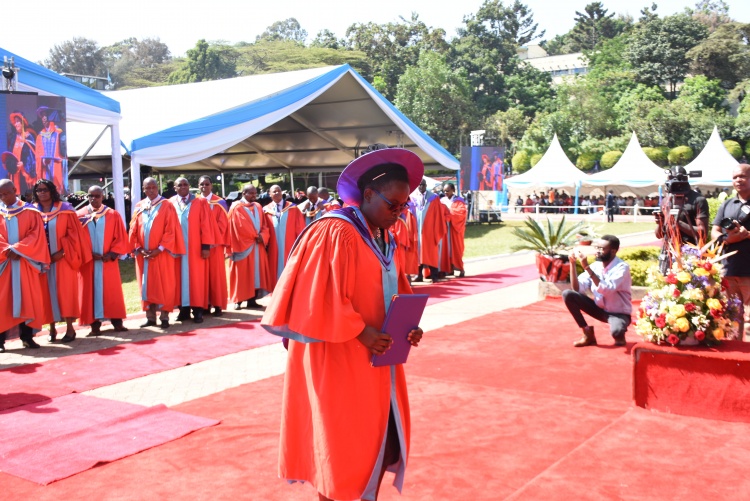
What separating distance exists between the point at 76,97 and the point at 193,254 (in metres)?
4.97

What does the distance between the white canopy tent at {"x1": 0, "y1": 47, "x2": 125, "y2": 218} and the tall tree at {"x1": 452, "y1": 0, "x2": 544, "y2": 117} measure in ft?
163

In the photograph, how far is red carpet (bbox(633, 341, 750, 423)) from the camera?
17.7 ft

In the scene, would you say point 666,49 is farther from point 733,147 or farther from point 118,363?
point 118,363

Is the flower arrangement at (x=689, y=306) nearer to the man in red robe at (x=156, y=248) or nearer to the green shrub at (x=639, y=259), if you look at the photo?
the green shrub at (x=639, y=259)

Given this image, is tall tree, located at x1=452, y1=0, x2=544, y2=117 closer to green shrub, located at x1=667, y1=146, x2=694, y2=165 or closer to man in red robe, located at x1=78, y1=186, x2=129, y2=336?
green shrub, located at x1=667, y1=146, x2=694, y2=165

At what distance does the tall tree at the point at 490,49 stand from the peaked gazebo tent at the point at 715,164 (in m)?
25.8

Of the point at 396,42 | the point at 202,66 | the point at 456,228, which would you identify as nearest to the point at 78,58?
the point at 202,66

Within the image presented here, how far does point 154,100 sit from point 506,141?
136 feet

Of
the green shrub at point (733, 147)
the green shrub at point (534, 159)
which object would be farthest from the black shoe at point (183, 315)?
the green shrub at point (534, 159)

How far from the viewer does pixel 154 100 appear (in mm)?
20578

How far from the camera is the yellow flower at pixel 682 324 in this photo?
18.7ft

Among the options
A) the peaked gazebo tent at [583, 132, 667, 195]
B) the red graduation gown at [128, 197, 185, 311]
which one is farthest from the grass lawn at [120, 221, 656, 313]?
the peaked gazebo tent at [583, 132, 667, 195]

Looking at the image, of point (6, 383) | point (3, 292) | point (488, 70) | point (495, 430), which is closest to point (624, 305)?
point (495, 430)

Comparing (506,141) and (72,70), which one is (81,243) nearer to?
(506,141)
